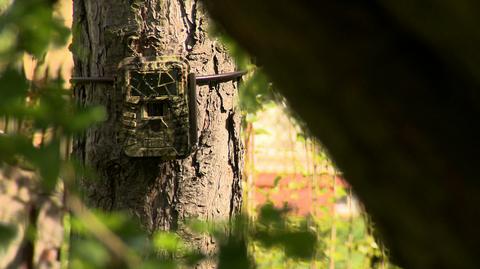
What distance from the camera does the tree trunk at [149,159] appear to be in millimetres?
3605

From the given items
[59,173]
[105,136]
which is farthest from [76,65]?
[59,173]

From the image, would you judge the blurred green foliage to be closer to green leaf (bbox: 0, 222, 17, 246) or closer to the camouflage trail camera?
green leaf (bbox: 0, 222, 17, 246)

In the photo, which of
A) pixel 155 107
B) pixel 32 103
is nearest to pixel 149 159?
pixel 155 107

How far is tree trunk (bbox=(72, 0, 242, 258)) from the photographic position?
3605 mm

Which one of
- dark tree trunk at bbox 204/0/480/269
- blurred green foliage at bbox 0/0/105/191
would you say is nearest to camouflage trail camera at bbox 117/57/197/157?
blurred green foliage at bbox 0/0/105/191

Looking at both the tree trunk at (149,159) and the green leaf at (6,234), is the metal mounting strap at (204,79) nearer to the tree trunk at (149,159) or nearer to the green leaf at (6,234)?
the tree trunk at (149,159)

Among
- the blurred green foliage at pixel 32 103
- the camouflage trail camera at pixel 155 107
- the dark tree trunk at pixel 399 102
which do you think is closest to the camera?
the dark tree trunk at pixel 399 102

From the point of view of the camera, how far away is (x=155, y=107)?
3.61 metres

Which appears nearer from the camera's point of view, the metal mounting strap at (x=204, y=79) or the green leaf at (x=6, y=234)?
the green leaf at (x=6, y=234)

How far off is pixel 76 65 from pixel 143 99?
1.45ft

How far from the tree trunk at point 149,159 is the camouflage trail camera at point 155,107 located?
0.05 m

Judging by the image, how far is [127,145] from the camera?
141 inches

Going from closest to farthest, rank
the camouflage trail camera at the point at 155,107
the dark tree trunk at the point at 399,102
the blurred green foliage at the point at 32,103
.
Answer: the dark tree trunk at the point at 399,102 → the blurred green foliage at the point at 32,103 → the camouflage trail camera at the point at 155,107

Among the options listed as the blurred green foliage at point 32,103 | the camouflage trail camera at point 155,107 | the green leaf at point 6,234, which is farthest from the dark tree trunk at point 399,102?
the camouflage trail camera at point 155,107
